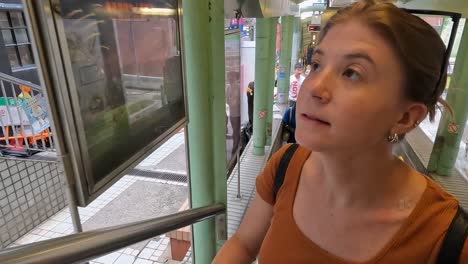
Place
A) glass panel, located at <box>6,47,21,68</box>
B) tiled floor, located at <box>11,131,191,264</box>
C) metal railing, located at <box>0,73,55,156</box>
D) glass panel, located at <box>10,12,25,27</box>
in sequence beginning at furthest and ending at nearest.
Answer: glass panel, located at <box>6,47,21,68</box> < glass panel, located at <box>10,12,25,27</box> < metal railing, located at <box>0,73,55,156</box> < tiled floor, located at <box>11,131,191,264</box>

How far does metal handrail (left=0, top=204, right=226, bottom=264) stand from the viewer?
599 mm

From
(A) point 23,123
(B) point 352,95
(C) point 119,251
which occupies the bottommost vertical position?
(C) point 119,251

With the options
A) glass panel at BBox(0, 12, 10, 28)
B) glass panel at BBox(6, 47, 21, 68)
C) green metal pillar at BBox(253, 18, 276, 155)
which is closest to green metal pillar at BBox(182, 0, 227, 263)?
green metal pillar at BBox(253, 18, 276, 155)

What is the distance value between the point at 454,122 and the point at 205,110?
4.01 m

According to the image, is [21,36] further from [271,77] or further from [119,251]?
[271,77]

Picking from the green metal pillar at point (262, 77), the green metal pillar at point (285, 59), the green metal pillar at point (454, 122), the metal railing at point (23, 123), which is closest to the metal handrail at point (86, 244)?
the metal railing at point (23, 123)

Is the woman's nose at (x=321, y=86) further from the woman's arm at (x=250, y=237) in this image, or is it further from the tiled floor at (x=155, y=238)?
the tiled floor at (x=155, y=238)

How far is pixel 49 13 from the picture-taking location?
0.62 metres

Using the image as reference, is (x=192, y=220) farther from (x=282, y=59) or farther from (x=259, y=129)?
(x=282, y=59)

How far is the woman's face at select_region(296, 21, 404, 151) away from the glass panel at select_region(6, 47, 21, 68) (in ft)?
14.1

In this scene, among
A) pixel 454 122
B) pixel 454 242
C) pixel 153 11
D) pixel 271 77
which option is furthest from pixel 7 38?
pixel 454 122

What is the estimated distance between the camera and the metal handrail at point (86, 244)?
60cm

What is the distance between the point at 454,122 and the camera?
160 inches

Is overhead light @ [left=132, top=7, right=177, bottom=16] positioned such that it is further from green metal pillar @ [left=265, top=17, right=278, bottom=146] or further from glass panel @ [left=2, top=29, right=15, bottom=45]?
glass panel @ [left=2, top=29, right=15, bottom=45]
